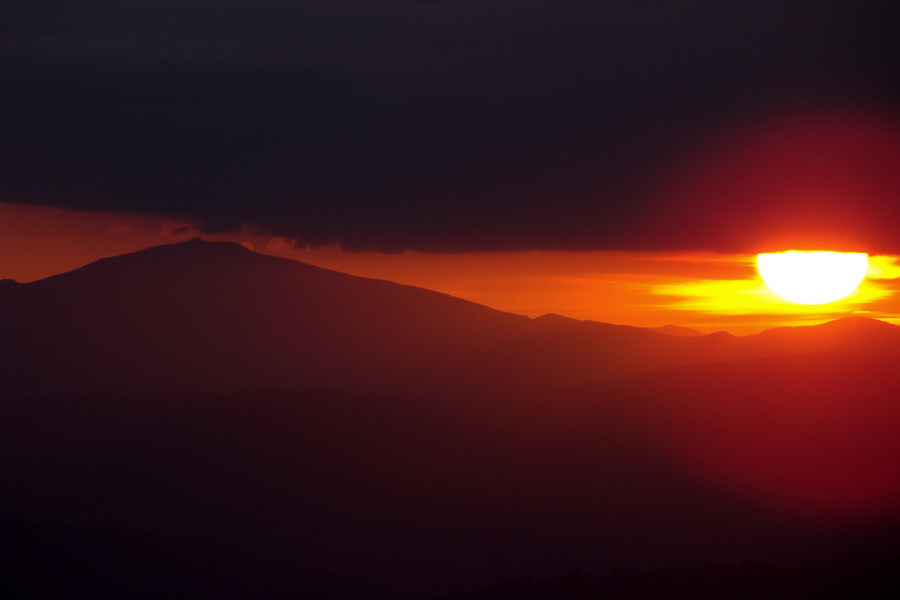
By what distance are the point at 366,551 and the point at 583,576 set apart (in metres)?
22.5

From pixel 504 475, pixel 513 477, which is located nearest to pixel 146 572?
pixel 504 475

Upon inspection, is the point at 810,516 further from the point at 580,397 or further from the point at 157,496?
the point at 157,496

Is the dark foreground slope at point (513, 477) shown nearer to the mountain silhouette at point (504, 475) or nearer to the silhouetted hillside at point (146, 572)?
the mountain silhouette at point (504, 475)

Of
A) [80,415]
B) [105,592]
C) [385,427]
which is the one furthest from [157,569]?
[80,415]

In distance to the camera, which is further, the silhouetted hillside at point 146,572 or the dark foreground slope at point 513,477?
the dark foreground slope at point 513,477

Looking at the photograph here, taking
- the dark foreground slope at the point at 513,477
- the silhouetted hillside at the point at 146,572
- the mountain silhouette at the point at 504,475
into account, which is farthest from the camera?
the mountain silhouette at the point at 504,475

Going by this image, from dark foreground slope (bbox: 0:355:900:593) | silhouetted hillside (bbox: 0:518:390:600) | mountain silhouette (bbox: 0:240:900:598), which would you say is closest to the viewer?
silhouetted hillside (bbox: 0:518:390:600)

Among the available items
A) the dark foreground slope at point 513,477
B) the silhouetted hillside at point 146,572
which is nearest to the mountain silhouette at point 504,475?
the dark foreground slope at point 513,477

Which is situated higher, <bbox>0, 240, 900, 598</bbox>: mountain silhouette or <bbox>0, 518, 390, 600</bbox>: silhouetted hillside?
<bbox>0, 240, 900, 598</bbox>: mountain silhouette

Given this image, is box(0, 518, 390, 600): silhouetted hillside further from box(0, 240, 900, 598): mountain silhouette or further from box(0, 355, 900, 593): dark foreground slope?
box(0, 355, 900, 593): dark foreground slope

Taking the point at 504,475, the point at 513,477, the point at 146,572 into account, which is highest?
the point at 504,475

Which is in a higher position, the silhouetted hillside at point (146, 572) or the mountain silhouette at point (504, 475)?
the mountain silhouette at point (504, 475)

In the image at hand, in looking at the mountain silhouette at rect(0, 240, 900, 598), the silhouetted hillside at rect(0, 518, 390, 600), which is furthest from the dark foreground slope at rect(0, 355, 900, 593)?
the silhouetted hillside at rect(0, 518, 390, 600)

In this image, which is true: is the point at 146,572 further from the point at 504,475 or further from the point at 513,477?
the point at 513,477
